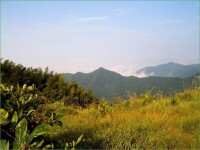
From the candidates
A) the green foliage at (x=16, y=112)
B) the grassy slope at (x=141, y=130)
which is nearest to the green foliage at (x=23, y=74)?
the grassy slope at (x=141, y=130)

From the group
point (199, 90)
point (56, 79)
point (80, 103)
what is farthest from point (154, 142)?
point (56, 79)

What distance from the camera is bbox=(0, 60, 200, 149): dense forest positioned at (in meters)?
3.49

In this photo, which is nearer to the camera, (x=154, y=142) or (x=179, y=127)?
(x=154, y=142)

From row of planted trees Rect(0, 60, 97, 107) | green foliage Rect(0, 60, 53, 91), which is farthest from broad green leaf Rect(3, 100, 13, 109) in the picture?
green foliage Rect(0, 60, 53, 91)

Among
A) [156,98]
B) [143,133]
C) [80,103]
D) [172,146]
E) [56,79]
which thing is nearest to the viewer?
[172,146]

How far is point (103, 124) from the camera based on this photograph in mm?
8406

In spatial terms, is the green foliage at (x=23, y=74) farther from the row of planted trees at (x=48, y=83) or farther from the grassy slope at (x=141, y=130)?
the grassy slope at (x=141, y=130)

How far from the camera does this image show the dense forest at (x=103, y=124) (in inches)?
137

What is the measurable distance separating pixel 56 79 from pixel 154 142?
37.1ft

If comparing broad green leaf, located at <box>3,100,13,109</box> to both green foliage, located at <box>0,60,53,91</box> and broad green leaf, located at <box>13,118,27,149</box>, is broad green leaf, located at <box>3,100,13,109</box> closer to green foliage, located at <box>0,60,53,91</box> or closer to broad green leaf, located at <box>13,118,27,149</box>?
broad green leaf, located at <box>13,118,27,149</box>

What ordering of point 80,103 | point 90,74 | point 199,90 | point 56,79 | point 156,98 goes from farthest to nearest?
point 90,74, point 56,79, point 80,103, point 156,98, point 199,90

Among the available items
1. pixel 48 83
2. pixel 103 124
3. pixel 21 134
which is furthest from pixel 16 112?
pixel 48 83

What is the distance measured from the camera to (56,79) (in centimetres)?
1786

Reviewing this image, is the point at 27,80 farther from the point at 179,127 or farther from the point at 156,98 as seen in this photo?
the point at 179,127
